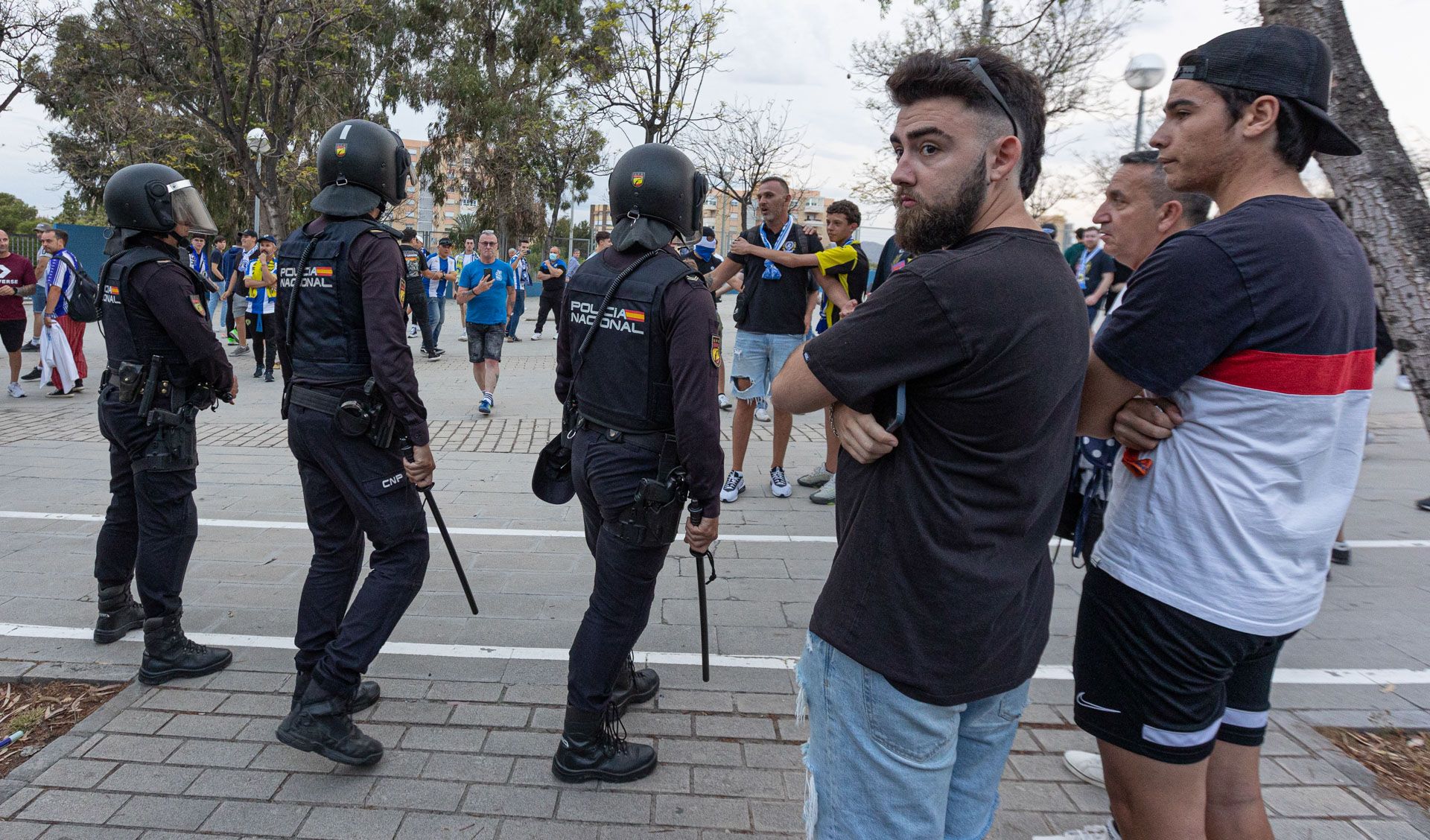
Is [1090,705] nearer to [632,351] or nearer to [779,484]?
[632,351]

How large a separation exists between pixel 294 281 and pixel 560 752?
76.3 inches

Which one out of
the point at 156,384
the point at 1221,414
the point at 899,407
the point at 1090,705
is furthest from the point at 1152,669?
the point at 156,384

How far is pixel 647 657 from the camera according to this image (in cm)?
386

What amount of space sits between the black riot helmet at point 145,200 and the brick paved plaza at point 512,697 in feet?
6.16

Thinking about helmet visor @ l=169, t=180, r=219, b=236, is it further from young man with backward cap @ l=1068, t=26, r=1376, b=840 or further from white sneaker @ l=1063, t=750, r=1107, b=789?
white sneaker @ l=1063, t=750, r=1107, b=789

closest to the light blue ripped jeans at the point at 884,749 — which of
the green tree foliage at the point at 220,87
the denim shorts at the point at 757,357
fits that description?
the denim shorts at the point at 757,357

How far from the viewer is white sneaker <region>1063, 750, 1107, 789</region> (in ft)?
9.76

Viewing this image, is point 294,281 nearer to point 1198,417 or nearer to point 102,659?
point 102,659

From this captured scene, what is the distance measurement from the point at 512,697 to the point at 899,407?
2.50 metres

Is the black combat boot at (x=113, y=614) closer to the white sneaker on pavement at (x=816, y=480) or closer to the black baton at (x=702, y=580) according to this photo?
the black baton at (x=702, y=580)

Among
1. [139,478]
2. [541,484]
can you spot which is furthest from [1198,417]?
[139,478]

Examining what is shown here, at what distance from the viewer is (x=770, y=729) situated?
10.8 ft

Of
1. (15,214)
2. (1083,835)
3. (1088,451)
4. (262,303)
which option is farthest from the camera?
(15,214)

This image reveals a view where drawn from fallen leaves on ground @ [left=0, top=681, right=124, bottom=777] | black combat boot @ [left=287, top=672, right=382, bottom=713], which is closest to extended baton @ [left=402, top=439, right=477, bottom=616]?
black combat boot @ [left=287, top=672, right=382, bottom=713]
